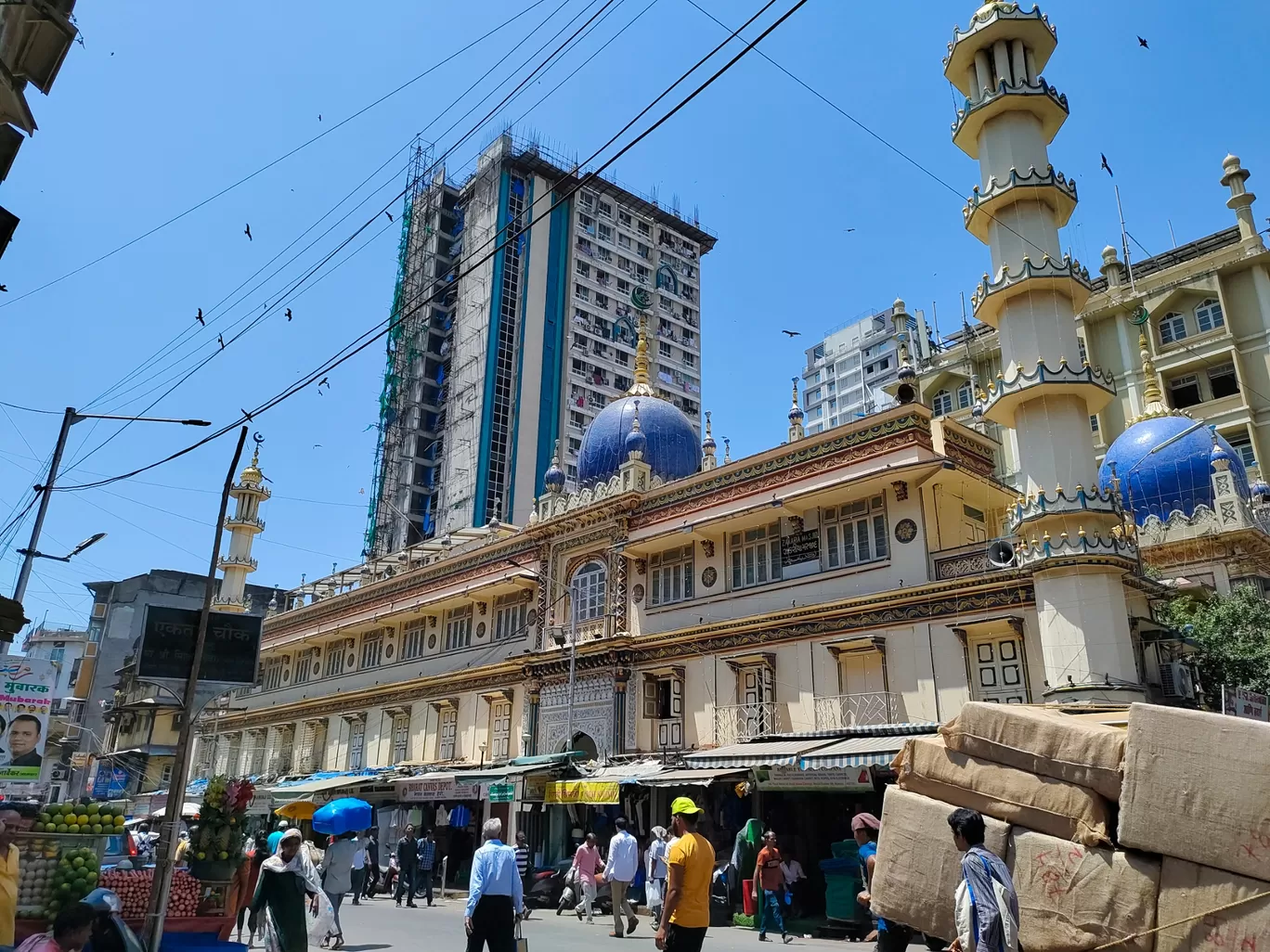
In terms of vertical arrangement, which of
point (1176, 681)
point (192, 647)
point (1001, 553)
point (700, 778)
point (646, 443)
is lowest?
point (700, 778)

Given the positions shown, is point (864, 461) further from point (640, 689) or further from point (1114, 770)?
point (1114, 770)

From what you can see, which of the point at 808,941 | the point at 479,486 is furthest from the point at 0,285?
the point at 479,486

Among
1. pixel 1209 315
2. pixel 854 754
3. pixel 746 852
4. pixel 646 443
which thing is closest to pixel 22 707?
pixel 746 852

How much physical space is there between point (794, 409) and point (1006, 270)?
7548 millimetres

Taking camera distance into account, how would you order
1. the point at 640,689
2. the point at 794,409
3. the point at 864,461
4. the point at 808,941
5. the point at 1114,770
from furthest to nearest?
the point at 794,409 → the point at 640,689 → the point at 864,461 → the point at 808,941 → the point at 1114,770

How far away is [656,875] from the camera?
51.1 ft

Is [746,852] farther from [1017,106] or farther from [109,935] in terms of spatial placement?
[1017,106]

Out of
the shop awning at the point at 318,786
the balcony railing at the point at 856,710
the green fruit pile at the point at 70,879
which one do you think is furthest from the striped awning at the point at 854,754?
the shop awning at the point at 318,786

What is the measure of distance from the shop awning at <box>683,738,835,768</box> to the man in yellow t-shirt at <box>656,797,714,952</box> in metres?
9.26

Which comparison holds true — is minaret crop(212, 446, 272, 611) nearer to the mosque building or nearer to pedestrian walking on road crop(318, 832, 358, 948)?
the mosque building

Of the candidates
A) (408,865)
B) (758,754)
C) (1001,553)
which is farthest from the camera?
(408,865)

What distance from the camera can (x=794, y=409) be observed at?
24672mm

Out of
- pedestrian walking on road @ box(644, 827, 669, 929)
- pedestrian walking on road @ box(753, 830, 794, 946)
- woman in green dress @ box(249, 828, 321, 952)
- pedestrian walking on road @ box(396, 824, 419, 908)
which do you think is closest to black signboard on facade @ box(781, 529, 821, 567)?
pedestrian walking on road @ box(644, 827, 669, 929)

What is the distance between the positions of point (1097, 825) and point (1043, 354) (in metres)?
13.7
